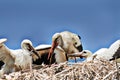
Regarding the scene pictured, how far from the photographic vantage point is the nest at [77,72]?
17.3 feet

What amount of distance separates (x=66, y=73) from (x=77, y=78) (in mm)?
168

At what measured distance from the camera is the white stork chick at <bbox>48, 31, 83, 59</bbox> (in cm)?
1059

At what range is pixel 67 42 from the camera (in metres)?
10.8

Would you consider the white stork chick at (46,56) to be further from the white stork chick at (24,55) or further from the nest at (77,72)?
the nest at (77,72)

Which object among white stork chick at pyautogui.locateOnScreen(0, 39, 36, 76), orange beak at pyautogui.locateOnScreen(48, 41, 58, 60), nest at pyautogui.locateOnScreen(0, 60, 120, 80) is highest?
orange beak at pyautogui.locateOnScreen(48, 41, 58, 60)

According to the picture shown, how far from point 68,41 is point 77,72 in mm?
5446

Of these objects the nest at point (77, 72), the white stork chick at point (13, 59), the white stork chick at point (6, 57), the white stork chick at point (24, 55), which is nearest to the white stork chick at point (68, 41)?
A: the white stork chick at point (24, 55)

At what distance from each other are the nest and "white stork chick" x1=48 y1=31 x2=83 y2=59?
15.4 ft

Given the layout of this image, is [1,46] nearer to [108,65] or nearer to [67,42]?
[67,42]

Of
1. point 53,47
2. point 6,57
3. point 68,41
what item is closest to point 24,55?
point 6,57

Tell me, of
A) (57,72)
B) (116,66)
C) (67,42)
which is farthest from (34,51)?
(116,66)

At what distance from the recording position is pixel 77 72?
5398 mm

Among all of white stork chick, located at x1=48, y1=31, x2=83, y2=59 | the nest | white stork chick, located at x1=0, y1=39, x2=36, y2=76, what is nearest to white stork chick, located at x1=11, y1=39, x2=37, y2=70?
white stork chick, located at x1=0, y1=39, x2=36, y2=76

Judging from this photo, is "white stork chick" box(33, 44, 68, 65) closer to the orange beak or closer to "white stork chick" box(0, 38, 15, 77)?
the orange beak
